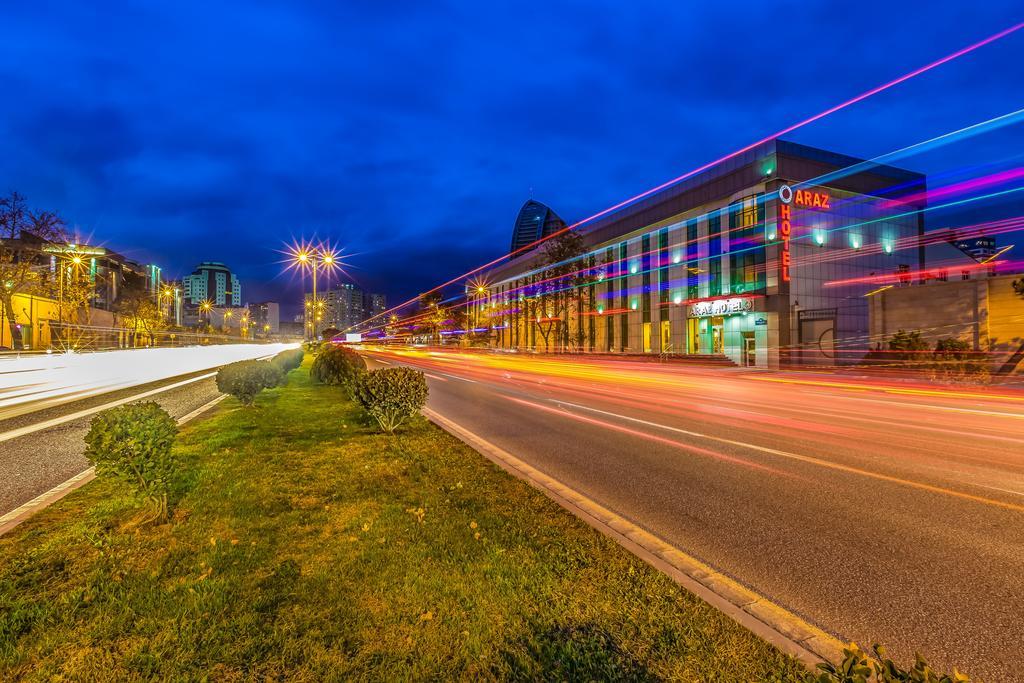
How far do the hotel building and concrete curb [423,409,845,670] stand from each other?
115 ft

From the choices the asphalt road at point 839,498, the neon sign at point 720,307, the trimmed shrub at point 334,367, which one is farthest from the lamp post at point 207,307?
the asphalt road at point 839,498

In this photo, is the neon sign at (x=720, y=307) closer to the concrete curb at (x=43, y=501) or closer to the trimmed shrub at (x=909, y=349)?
the trimmed shrub at (x=909, y=349)

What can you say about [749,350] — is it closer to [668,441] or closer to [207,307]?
[668,441]

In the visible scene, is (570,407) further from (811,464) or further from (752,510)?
(752,510)

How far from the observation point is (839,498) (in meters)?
6.07

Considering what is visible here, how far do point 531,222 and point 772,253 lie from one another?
331ft

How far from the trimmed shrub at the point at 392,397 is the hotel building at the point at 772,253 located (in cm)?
3268

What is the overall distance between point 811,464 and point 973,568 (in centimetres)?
352

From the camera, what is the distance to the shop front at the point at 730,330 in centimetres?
3691

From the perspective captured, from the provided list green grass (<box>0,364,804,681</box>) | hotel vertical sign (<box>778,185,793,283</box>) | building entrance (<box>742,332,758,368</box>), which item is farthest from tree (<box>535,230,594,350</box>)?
green grass (<box>0,364,804,681</box>)

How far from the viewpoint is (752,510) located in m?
5.73

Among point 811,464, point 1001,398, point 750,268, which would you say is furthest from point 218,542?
point 750,268

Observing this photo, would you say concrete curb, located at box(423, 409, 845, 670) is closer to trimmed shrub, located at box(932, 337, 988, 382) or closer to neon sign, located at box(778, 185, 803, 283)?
trimmed shrub, located at box(932, 337, 988, 382)

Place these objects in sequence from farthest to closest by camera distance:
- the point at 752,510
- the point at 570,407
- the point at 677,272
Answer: the point at 677,272 < the point at 570,407 < the point at 752,510
